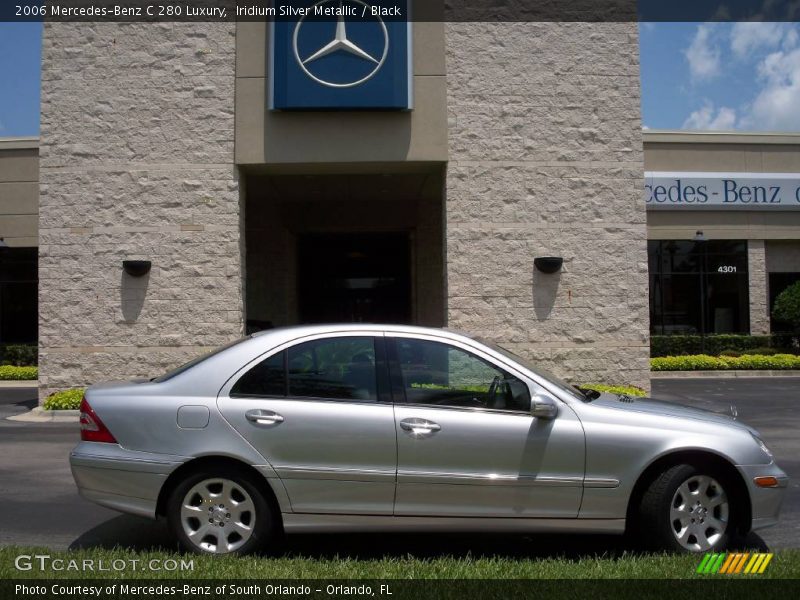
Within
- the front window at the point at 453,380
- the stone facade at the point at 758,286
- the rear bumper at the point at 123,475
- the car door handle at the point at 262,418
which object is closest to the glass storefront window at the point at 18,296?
the rear bumper at the point at 123,475

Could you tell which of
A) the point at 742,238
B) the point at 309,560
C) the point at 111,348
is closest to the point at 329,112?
the point at 111,348

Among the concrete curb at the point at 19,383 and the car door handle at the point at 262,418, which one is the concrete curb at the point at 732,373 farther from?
the car door handle at the point at 262,418

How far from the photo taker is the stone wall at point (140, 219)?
13.1 m

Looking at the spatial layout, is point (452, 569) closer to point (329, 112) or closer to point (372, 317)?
point (329, 112)

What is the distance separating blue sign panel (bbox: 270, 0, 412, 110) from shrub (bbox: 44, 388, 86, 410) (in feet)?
19.1

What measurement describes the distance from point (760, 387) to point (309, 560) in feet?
55.2

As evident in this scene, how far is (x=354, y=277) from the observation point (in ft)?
77.7

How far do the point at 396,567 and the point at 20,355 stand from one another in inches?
863

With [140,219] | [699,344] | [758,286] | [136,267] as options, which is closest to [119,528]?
[136,267]

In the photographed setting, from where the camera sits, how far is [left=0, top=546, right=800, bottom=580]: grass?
15.2 ft

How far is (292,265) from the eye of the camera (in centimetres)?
2083

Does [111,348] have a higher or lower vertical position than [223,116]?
lower

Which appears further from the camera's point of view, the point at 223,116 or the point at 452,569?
the point at 223,116

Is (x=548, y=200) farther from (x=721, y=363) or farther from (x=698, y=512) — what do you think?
(x=721, y=363)
